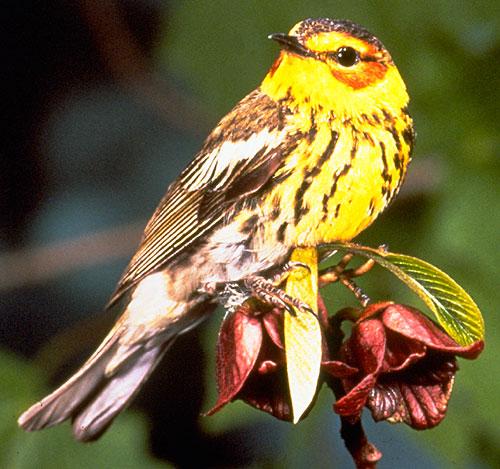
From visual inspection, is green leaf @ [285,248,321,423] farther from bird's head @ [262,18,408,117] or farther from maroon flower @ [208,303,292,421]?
bird's head @ [262,18,408,117]

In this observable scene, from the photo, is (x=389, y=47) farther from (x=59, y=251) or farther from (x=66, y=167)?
(x=66, y=167)

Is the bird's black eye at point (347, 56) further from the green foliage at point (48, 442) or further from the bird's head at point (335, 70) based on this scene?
the green foliage at point (48, 442)

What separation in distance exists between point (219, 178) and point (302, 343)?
0.27 metres

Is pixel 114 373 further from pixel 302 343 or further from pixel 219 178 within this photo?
pixel 302 343

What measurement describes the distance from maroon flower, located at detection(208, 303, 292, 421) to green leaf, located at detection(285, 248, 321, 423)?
2 centimetres

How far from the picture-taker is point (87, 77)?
64.2 inches

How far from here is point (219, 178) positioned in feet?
2.76

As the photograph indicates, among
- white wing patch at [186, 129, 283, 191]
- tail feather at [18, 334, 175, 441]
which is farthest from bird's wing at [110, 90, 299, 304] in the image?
tail feather at [18, 334, 175, 441]

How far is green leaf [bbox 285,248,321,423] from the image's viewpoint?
1.85ft

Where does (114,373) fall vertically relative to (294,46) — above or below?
below

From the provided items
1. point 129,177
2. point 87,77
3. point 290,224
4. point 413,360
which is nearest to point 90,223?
point 129,177

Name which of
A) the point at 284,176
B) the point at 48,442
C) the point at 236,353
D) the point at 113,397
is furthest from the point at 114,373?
the point at 236,353

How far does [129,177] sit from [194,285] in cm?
86

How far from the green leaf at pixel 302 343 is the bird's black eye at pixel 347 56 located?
159 millimetres
